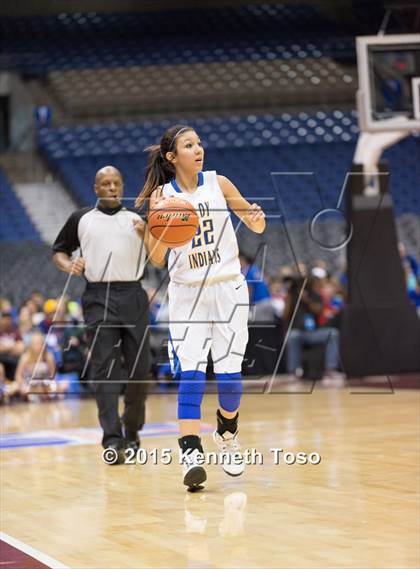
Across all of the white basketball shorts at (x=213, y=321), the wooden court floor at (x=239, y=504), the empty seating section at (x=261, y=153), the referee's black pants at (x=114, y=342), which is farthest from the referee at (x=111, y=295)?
the empty seating section at (x=261, y=153)

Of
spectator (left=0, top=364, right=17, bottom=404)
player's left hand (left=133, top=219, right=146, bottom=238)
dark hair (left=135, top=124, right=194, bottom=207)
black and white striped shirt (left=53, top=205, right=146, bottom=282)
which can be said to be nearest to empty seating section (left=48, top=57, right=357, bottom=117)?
spectator (left=0, top=364, right=17, bottom=404)

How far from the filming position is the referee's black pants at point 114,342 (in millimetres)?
7047

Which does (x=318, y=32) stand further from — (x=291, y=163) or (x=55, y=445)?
(x=55, y=445)

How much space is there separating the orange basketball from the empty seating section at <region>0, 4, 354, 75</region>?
16.7 m

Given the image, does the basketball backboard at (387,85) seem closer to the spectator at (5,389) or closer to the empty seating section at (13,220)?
the spectator at (5,389)

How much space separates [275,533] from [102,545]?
2.35 ft

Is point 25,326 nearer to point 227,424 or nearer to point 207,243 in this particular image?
point 227,424

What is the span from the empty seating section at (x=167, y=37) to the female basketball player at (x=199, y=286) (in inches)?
639

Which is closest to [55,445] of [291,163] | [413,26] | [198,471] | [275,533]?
[198,471]

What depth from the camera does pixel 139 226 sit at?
6535 mm

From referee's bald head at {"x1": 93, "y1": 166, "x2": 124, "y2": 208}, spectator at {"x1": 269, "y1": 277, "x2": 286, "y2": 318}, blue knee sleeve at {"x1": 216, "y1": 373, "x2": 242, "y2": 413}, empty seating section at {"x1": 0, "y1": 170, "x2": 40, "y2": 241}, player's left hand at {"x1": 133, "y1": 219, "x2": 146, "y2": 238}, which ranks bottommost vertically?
empty seating section at {"x1": 0, "y1": 170, "x2": 40, "y2": 241}

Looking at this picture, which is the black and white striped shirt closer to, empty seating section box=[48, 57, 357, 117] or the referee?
the referee

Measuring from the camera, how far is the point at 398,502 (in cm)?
511

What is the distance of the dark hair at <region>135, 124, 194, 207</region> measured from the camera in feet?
17.2
